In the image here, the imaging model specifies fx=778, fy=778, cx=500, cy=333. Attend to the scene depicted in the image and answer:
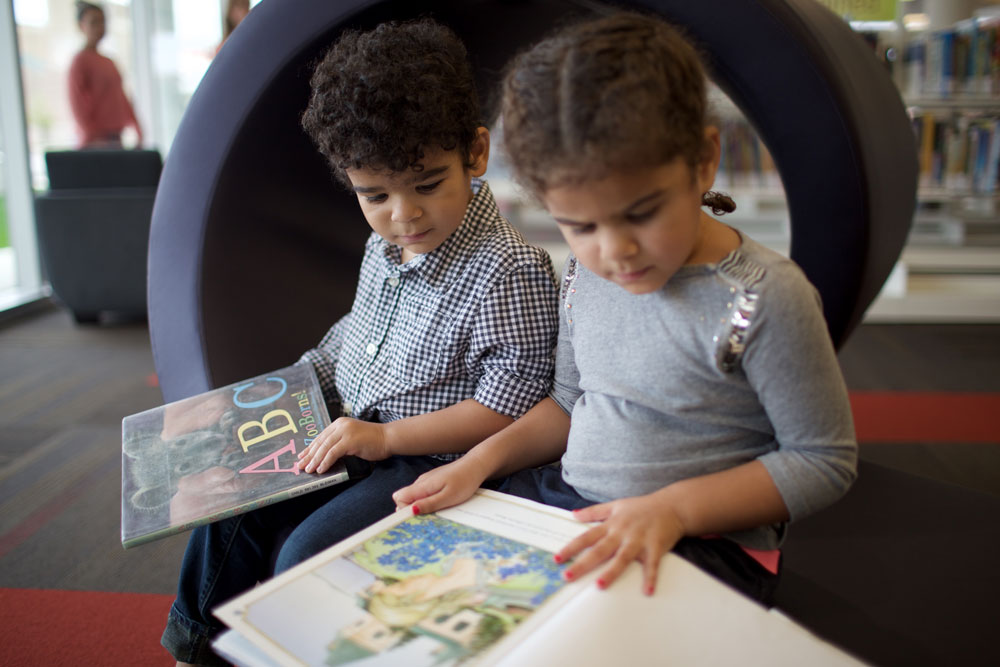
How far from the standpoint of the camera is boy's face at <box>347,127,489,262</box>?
37.5 inches

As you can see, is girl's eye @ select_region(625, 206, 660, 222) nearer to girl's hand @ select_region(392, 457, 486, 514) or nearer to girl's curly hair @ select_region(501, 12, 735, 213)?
girl's curly hair @ select_region(501, 12, 735, 213)

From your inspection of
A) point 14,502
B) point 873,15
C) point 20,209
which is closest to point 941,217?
point 873,15

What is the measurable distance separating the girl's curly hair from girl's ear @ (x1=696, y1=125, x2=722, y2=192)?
11 millimetres

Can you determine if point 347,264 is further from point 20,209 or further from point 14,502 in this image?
point 20,209

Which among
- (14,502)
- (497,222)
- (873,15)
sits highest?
(873,15)

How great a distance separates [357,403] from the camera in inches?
42.8

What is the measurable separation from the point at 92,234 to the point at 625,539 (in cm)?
309

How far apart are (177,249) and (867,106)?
1036 millimetres

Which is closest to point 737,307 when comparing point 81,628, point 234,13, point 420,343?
point 420,343

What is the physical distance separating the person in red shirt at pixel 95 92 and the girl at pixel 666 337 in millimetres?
3812

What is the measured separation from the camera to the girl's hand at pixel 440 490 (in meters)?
0.81

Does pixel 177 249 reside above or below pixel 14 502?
above

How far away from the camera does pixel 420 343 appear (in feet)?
3.37

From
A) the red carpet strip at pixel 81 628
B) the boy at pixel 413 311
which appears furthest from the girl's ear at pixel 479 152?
the red carpet strip at pixel 81 628
